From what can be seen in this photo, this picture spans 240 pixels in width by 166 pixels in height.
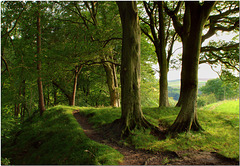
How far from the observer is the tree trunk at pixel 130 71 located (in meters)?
8.23

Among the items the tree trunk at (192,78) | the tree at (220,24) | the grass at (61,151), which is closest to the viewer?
the grass at (61,151)

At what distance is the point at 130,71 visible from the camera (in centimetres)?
830

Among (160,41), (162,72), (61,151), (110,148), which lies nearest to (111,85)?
(162,72)

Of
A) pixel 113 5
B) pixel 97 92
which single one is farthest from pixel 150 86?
pixel 113 5

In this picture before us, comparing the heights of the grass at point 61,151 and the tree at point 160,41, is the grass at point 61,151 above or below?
below

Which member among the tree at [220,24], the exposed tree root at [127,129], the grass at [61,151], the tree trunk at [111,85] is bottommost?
the grass at [61,151]

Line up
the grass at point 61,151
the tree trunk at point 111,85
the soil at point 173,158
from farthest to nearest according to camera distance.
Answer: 1. the tree trunk at point 111,85
2. the grass at point 61,151
3. the soil at point 173,158

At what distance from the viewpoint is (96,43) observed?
12.4 metres

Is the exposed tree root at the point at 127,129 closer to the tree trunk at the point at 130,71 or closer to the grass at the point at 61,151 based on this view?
the tree trunk at the point at 130,71

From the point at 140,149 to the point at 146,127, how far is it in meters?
1.79

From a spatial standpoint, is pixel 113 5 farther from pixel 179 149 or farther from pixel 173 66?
pixel 179 149

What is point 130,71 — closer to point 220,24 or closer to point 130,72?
point 130,72

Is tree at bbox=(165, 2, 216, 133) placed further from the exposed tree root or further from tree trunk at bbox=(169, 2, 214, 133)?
the exposed tree root

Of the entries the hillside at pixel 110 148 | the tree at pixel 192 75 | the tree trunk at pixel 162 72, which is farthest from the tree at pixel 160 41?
the tree at pixel 192 75
